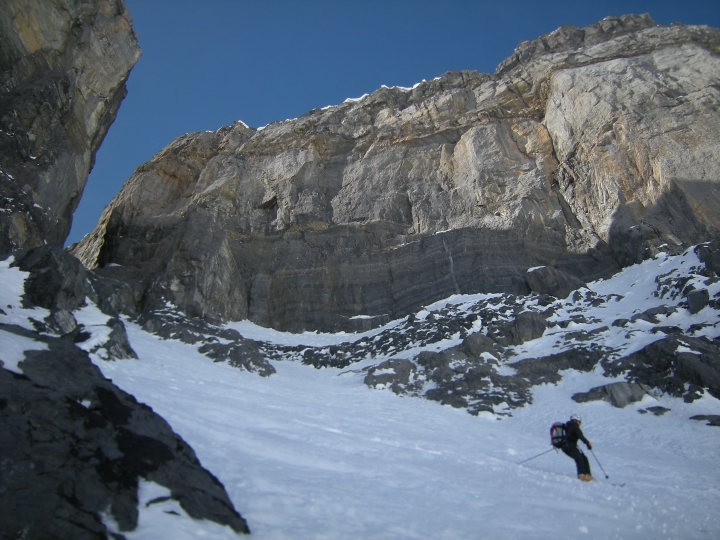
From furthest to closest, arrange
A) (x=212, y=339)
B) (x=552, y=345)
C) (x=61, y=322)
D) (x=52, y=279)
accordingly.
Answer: (x=212, y=339) < (x=552, y=345) < (x=52, y=279) < (x=61, y=322)

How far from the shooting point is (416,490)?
30.1ft

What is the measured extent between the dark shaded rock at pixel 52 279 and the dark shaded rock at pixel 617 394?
18.6 meters

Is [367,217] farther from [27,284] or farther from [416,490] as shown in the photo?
[416,490]

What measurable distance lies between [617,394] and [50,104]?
95.1 feet

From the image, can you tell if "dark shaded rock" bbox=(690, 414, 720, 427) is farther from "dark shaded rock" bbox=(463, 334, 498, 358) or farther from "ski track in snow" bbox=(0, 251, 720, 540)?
"dark shaded rock" bbox=(463, 334, 498, 358)

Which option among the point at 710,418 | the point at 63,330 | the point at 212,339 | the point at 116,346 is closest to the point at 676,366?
the point at 710,418

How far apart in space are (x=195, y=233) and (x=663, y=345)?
27.1 metres

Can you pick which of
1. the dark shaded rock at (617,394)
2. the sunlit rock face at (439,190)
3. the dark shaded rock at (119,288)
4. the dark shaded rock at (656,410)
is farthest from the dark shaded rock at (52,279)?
the dark shaded rock at (656,410)

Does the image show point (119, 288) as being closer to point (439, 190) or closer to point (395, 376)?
point (395, 376)

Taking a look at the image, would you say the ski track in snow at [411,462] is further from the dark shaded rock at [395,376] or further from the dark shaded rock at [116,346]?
the dark shaded rock at [395,376]

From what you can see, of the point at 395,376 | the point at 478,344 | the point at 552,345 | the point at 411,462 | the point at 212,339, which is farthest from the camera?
the point at 212,339

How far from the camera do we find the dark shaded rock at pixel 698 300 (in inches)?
906

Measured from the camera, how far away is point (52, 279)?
63.7 feet

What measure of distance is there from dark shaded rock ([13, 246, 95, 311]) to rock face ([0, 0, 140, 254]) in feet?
9.83
